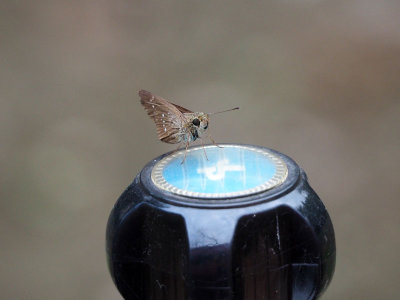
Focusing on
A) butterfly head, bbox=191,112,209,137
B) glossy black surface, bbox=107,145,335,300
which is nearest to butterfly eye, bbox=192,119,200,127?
butterfly head, bbox=191,112,209,137

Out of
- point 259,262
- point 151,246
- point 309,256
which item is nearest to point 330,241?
point 309,256

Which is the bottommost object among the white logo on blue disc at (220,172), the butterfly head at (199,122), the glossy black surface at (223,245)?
the glossy black surface at (223,245)

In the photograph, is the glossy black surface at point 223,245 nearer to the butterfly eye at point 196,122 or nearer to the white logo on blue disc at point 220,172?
the white logo on blue disc at point 220,172

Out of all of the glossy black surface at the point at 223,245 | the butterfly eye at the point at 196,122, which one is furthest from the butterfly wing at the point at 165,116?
the glossy black surface at the point at 223,245

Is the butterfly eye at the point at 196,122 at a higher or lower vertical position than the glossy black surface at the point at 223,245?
higher

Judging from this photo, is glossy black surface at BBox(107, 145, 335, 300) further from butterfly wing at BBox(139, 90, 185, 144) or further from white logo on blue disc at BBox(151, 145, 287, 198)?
butterfly wing at BBox(139, 90, 185, 144)

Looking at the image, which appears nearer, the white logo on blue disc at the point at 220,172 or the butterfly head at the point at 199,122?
the white logo on blue disc at the point at 220,172

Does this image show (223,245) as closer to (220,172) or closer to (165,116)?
(220,172)
